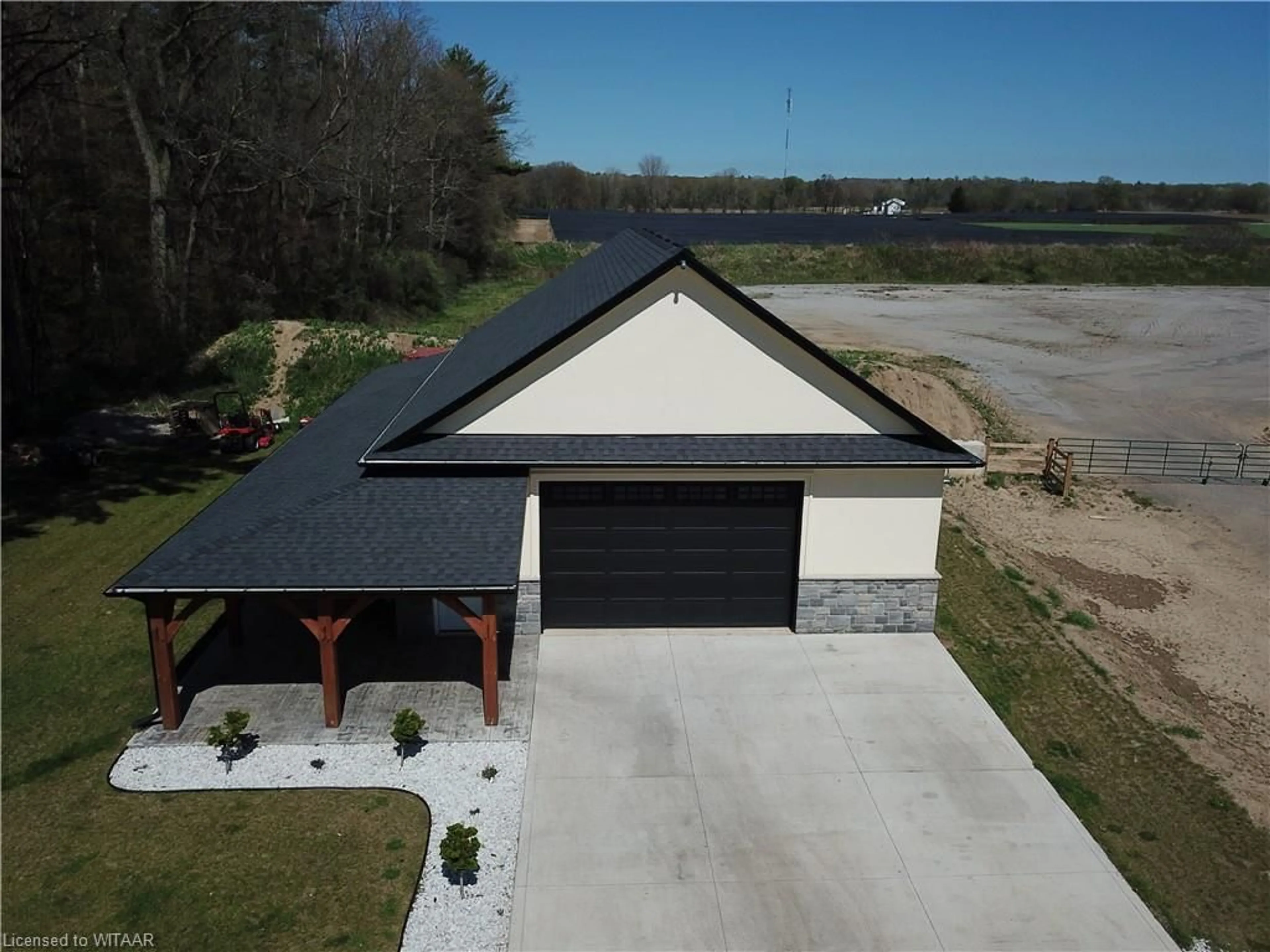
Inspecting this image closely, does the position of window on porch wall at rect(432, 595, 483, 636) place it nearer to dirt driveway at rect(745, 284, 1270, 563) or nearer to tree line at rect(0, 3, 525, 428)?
dirt driveway at rect(745, 284, 1270, 563)

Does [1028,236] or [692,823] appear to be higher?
[1028,236]

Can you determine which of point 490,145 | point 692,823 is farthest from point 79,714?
point 490,145

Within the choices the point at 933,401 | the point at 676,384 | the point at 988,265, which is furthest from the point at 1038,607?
the point at 988,265

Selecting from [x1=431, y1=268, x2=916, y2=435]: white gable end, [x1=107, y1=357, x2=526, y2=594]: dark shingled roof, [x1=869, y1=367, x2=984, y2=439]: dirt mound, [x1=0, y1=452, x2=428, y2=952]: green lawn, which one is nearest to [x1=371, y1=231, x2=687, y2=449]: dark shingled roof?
[x1=431, y1=268, x2=916, y2=435]: white gable end

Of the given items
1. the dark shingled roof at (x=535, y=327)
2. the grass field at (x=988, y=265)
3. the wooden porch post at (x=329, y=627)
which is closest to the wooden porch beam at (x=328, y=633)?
the wooden porch post at (x=329, y=627)

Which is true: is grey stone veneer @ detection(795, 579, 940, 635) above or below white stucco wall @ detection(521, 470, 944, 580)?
below

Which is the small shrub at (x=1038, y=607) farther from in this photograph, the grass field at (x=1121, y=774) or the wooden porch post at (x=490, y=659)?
the wooden porch post at (x=490, y=659)

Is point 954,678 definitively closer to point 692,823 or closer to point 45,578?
point 692,823
